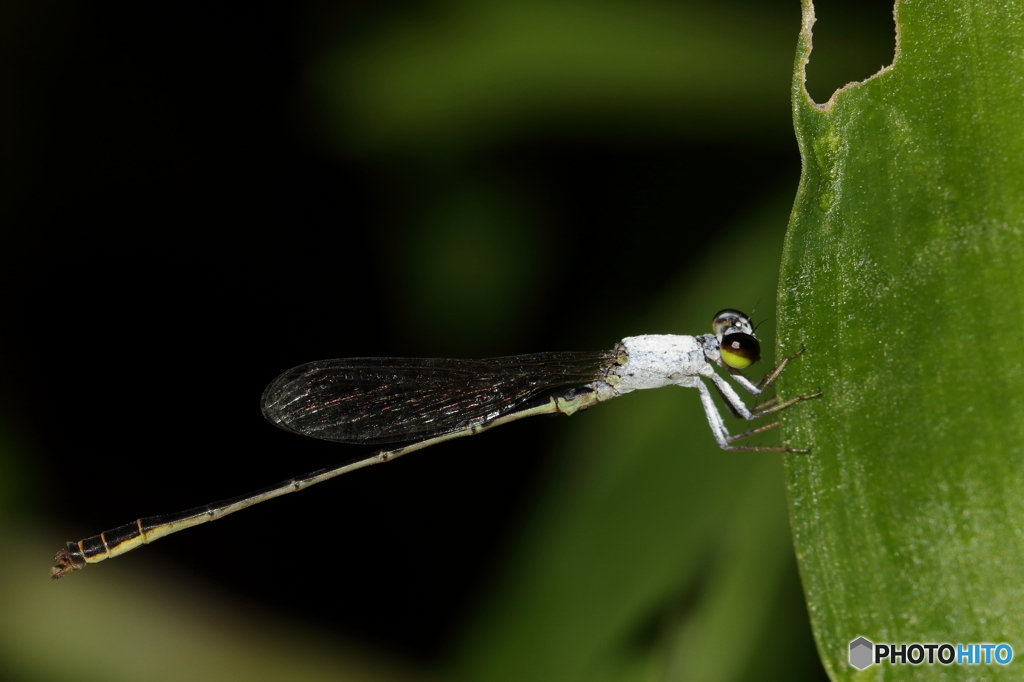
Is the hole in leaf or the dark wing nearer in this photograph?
the hole in leaf

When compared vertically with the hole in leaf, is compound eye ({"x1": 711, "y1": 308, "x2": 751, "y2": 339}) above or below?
below

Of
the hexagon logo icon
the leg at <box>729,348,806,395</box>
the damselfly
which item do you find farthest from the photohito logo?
the damselfly

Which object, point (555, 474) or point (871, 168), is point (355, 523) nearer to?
point (555, 474)

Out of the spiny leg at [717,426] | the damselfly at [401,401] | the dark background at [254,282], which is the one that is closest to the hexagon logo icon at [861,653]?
the spiny leg at [717,426]

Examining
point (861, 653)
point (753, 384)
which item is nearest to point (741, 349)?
point (753, 384)

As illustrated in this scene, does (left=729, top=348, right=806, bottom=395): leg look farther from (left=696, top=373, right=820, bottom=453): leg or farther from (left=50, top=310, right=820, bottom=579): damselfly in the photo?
(left=50, top=310, right=820, bottom=579): damselfly

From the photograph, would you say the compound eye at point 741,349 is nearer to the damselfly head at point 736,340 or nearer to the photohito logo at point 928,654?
the damselfly head at point 736,340

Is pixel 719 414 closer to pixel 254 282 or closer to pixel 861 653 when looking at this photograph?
pixel 861 653
